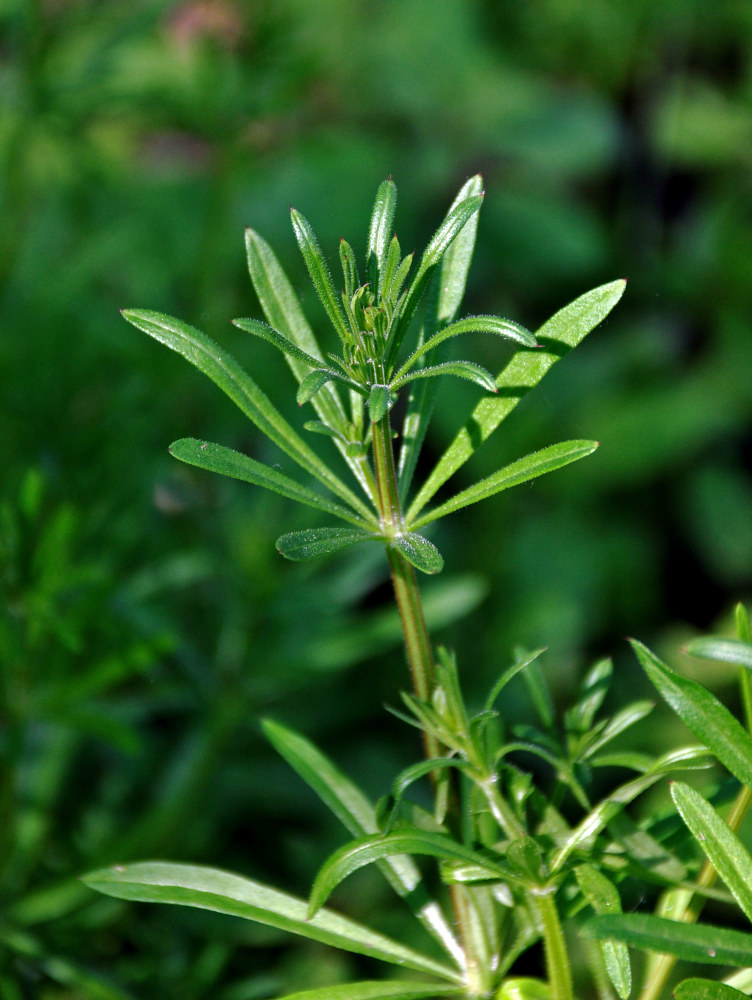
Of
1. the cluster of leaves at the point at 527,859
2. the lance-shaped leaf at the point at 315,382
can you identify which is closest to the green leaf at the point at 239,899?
the cluster of leaves at the point at 527,859

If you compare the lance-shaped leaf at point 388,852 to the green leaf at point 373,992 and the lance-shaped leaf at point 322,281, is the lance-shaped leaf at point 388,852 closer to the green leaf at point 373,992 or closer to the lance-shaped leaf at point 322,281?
the green leaf at point 373,992

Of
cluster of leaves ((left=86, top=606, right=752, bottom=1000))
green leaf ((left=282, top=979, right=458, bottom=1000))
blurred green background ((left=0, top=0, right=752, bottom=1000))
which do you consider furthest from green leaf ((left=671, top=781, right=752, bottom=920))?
blurred green background ((left=0, top=0, right=752, bottom=1000))

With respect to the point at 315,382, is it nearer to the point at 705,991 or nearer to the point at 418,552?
the point at 418,552

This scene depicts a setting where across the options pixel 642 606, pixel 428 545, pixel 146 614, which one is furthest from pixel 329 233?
pixel 428 545

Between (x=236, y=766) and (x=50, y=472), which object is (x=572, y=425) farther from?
(x=50, y=472)

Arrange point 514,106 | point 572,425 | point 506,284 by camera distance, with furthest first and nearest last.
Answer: point 514,106 < point 506,284 < point 572,425
